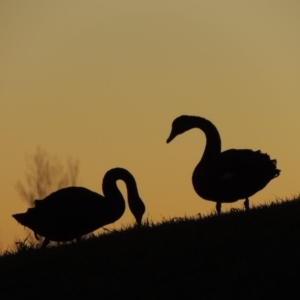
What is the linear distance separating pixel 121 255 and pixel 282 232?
7.08 ft

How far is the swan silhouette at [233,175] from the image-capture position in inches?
609

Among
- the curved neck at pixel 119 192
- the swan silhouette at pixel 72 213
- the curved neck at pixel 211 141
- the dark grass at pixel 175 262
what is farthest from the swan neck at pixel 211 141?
the swan silhouette at pixel 72 213

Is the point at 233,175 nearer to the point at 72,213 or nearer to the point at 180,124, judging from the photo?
the point at 180,124

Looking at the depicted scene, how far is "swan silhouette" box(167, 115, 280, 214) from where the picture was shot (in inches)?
609

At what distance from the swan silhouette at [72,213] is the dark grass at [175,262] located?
36cm

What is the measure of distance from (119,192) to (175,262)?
3494 millimetres

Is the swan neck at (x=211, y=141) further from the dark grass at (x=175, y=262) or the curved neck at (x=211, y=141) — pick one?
the dark grass at (x=175, y=262)

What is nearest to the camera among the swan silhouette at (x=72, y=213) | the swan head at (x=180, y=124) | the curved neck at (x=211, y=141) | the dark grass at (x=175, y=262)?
the dark grass at (x=175, y=262)

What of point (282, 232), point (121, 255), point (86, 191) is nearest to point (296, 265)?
point (282, 232)

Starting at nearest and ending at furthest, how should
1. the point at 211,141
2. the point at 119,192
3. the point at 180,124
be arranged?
the point at 119,192 → the point at 211,141 → the point at 180,124

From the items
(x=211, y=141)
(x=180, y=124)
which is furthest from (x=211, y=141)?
(x=180, y=124)

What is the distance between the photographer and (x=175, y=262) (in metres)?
12.7

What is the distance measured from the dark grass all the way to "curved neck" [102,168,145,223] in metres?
0.83

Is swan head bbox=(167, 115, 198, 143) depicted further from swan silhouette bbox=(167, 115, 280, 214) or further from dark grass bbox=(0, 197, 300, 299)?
dark grass bbox=(0, 197, 300, 299)
